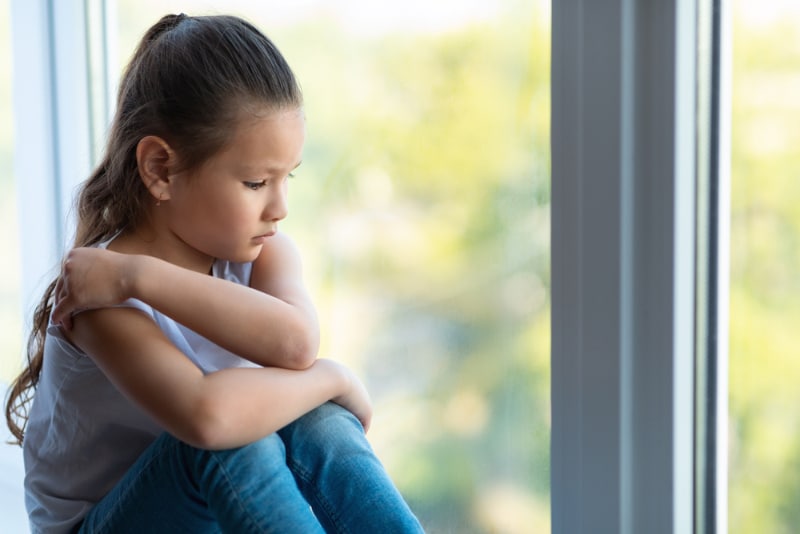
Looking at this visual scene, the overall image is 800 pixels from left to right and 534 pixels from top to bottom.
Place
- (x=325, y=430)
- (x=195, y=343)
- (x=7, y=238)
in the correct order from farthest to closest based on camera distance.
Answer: (x=7, y=238) → (x=195, y=343) → (x=325, y=430)

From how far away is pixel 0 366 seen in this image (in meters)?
1.99

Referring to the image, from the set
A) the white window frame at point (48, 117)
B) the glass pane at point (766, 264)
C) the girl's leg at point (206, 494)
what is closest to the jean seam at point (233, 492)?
the girl's leg at point (206, 494)

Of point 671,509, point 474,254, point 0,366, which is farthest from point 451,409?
point 0,366

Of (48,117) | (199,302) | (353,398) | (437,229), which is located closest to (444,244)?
(437,229)

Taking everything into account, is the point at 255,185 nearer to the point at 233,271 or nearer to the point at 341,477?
the point at 233,271

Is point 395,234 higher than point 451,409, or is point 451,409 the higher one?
point 395,234

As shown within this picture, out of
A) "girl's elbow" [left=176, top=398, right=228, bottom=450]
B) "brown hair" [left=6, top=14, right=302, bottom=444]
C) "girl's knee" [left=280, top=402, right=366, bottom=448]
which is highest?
"brown hair" [left=6, top=14, right=302, bottom=444]

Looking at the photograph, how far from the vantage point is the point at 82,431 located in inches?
42.3

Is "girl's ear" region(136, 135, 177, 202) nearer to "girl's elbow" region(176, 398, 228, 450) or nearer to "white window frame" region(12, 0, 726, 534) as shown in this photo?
"girl's elbow" region(176, 398, 228, 450)

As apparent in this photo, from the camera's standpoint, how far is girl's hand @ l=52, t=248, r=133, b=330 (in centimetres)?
96

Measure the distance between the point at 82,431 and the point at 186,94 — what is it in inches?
15.5

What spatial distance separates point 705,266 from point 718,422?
0.16 m

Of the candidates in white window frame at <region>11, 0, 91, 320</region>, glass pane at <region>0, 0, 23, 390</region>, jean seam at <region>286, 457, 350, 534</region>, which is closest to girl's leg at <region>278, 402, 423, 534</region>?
jean seam at <region>286, 457, 350, 534</region>

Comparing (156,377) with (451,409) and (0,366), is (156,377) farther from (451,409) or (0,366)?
(0,366)
